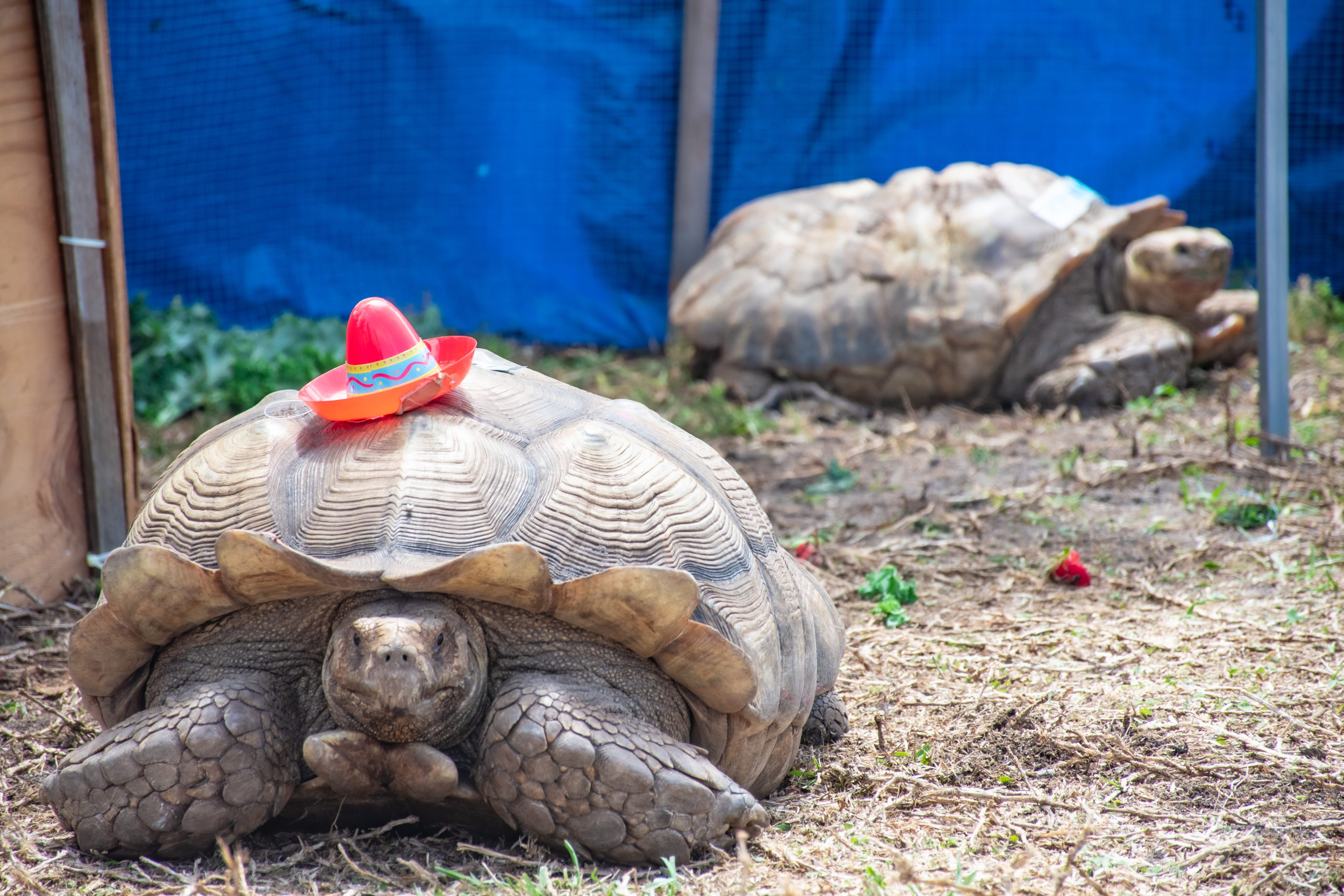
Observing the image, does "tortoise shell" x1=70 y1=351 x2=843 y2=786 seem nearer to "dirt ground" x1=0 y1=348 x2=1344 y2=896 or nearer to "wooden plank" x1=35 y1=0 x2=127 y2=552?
"dirt ground" x1=0 y1=348 x2=1344 y2=896

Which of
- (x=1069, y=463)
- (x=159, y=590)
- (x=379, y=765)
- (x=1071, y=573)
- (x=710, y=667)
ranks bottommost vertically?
(x=1069, y=463)

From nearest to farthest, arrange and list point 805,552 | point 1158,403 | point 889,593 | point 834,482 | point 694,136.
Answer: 1. point 889,593
2. point 805,552
3. point 834,482
4. point 1158,403
5. point 694,136

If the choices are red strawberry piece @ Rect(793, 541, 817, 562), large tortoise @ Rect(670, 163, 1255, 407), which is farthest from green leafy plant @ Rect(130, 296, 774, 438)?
red strawberry piece @ Rect(793, 541, 817, 562)

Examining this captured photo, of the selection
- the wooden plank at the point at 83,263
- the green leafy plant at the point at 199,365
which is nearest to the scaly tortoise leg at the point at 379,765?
the wooden plank at the point at 83,263

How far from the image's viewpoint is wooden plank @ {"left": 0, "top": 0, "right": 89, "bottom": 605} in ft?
9.70

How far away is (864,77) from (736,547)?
195 inches

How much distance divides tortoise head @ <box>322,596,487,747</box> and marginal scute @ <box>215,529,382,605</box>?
0.07 m

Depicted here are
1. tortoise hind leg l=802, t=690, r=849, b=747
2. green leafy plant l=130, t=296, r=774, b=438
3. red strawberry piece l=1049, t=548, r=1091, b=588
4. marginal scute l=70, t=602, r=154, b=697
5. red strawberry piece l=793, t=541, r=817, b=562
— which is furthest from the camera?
green leafy plant l=130, t=296, r=774, b=438

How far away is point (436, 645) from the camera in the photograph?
1.83 meters

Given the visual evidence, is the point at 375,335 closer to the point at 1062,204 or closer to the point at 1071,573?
the point at 1071,573

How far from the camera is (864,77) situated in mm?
6445

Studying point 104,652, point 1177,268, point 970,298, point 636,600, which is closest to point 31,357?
point 104,652

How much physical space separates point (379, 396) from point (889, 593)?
176cm

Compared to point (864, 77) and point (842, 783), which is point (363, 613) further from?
point (864, 77)
